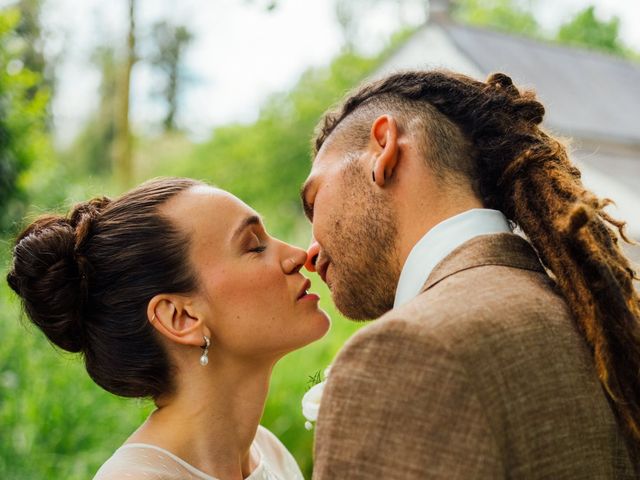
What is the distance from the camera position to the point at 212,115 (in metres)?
32.5

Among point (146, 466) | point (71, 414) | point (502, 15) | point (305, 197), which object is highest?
point (305, 197)

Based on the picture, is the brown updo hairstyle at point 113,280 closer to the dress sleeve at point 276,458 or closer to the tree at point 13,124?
the dress sleeve at point 276,458

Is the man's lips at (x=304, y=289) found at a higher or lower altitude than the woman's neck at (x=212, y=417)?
higher

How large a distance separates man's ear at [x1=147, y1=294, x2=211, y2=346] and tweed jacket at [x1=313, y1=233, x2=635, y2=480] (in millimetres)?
1169

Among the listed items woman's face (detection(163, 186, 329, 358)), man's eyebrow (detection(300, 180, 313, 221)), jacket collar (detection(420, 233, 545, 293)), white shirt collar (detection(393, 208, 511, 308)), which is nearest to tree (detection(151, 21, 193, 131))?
woman's face (detection(163, 186, 329, 358))

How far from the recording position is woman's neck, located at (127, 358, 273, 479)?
2.64m

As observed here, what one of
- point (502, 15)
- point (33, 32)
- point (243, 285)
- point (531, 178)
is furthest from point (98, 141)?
point (531, 178)

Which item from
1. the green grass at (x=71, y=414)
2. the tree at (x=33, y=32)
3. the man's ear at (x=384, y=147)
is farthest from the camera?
the tree at (x=33, y=32)

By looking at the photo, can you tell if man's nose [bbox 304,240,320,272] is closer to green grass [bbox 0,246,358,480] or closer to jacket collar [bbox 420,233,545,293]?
jacket collar [bbox 420,233,545,293]

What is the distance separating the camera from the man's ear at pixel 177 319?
2.66 m

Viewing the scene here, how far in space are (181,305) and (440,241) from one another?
42.7 inches

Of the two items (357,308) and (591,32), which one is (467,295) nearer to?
(357,308)

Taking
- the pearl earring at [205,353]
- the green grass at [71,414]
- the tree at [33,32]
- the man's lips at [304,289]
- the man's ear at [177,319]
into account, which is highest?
the man's lips at [304,289]

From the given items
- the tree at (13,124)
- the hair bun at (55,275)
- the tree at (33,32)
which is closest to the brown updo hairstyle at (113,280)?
the hair bun at (55,275)
